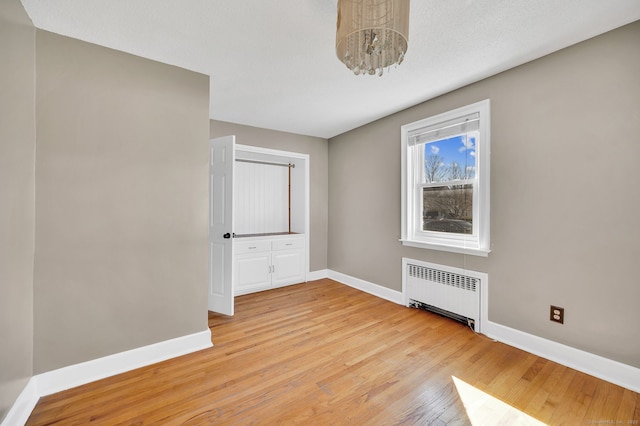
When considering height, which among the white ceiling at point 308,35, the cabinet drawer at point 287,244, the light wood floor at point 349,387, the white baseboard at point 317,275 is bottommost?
the light wood floor at point 349,387

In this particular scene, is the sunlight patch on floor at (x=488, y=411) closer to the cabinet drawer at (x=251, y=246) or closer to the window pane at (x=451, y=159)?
the window pane at (x=451, y=159)

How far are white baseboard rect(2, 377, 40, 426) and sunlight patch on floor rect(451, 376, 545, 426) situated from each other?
2.61 metres

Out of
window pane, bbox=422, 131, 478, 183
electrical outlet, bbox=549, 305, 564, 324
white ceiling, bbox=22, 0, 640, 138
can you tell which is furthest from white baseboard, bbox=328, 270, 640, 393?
white ceiling, bbox=22, 0, 640, 138

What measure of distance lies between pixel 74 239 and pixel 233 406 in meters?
1.65

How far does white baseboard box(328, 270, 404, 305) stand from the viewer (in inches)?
138

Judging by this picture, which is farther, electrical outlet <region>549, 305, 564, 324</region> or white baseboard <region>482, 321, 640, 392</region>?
electrical outlet <region>549, 305, 564, 324</region>

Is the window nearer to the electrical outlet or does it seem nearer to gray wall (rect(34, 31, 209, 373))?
the electrical outlet

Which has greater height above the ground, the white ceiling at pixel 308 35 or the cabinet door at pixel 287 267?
the white ceiling at pixel 308 35

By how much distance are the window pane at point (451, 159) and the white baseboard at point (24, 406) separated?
3.82 m

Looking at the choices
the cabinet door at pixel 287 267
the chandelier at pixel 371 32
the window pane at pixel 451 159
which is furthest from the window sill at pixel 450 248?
the chandelier at pixel 371 32

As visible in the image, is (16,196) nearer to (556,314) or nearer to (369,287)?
(369,287)

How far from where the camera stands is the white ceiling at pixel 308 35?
1646 millimetres

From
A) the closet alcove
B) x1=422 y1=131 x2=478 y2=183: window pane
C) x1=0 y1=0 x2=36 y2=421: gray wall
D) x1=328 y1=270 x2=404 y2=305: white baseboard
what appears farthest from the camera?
the closet alcove

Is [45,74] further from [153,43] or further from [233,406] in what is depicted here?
[233,406]
